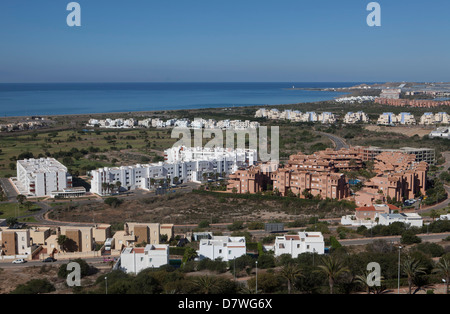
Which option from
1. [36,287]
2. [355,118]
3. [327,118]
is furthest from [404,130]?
[36,287]

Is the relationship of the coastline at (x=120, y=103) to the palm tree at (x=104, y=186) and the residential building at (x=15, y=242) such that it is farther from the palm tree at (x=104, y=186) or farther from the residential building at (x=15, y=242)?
the residential building at (x=15, y=242)

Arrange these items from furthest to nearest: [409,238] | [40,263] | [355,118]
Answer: [355,118] → [409,238] → [40,263]

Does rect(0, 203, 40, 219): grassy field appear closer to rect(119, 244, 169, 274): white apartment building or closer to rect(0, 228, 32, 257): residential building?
rect(0, 228, 32, 257): residential building

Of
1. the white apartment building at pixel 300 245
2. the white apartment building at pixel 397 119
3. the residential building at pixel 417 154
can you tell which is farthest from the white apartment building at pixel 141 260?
the white apartment building at pixel 397 119

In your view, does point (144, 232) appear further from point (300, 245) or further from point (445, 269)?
point (445, 269)

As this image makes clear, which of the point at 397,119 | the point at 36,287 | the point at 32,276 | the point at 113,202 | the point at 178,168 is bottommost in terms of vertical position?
the point at 113,202

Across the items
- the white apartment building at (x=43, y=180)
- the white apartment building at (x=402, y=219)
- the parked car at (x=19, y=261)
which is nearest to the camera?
the parked car at (x=19, y=261)
